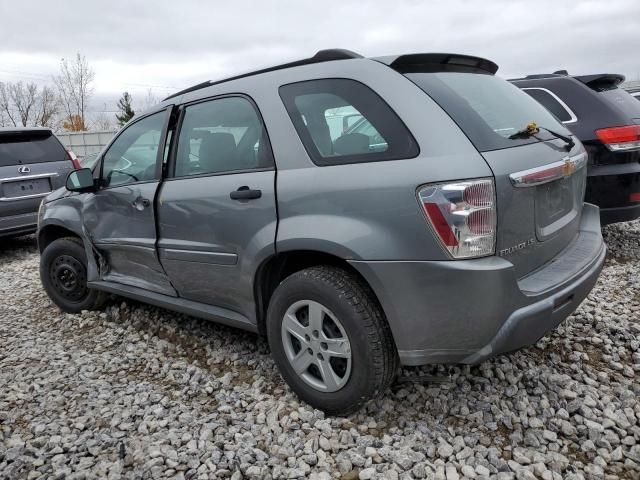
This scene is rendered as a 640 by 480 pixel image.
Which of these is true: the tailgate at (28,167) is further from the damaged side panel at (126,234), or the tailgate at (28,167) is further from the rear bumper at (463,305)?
the rear bumper at (463,305)

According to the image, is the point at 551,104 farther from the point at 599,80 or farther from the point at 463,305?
the point at 463,305

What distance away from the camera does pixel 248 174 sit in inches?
102

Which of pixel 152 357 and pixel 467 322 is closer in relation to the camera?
pixel 467 322

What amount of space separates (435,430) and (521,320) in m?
0.69

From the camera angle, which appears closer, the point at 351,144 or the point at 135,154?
the point at 351,144

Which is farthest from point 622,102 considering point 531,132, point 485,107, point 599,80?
point 485,107

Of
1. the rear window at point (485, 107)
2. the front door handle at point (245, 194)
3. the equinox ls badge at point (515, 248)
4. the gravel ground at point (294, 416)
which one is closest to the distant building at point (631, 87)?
the rear window at point (485, 107)

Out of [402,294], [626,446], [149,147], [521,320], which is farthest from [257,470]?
[149,147]

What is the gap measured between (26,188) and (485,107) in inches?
232

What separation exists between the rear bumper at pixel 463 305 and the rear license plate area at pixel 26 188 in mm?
5599

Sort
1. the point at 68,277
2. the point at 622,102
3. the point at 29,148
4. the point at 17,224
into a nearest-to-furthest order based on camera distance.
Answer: the point at 68,277 → the point at 622,102 → the point at 17,224 → the point at 29,148

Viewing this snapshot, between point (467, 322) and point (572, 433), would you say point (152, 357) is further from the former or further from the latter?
point (572, 433)

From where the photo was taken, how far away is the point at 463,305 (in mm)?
1977

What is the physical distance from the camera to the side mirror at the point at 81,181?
11.7 feet
